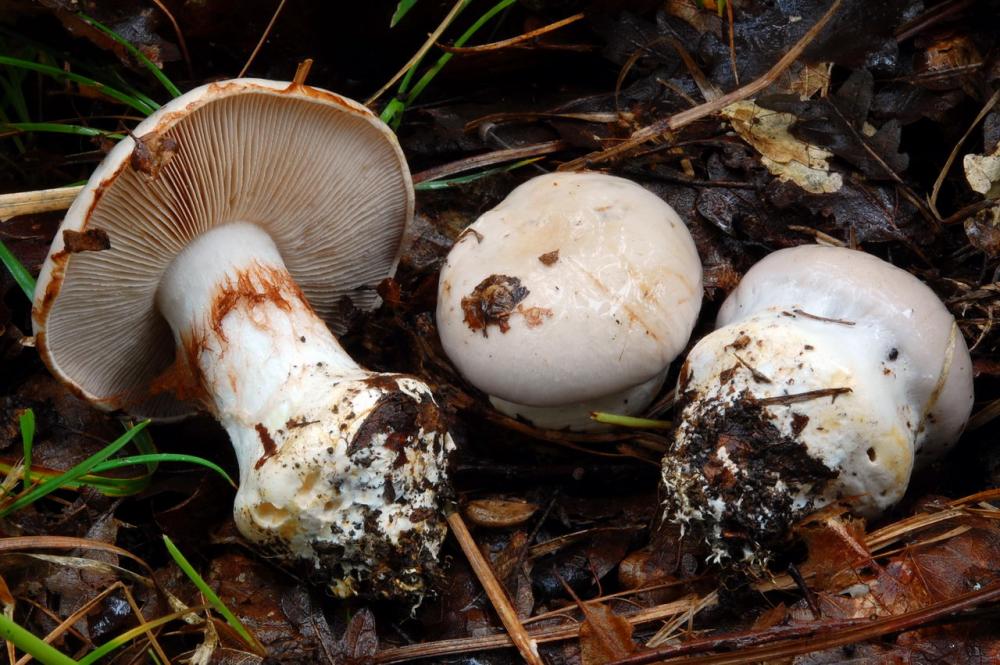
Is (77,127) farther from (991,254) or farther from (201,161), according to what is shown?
(991,254)

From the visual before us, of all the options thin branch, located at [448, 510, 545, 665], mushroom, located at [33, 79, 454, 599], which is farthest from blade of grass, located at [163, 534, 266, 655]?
thin branch, located at [448, 510, 545, 665]

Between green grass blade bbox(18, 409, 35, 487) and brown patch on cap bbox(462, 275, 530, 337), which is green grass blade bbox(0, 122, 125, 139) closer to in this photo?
green grass blade bbox(18, 409, 35, 487)

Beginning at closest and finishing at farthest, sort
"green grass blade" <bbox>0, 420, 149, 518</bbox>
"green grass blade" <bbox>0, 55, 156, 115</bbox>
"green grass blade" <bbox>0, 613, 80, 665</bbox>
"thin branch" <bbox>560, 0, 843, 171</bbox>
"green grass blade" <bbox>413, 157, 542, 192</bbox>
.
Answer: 1. "green grass blade" <bbox>0, 613, 80, 665</bbox>
2. "green grass blade" <bbox>0, 420, 149, 518</bbox>
3. "green grass blade" <bbox>0, 55, 156, 115</bbox>
4. "thin branch" <bbox>560, 0, 843, 171</bbox>
5. "green grass blade" <bbox>413, 157, 542, 192</bbox>

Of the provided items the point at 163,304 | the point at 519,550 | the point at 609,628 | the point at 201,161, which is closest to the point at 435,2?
the point at 201,161

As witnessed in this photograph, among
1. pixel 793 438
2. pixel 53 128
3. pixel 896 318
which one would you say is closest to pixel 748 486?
pixel 793 438

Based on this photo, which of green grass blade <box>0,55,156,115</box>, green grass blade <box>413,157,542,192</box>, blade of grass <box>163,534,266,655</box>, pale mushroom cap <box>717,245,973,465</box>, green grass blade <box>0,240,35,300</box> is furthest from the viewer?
green grass blade <box>413,157,542,192</box>

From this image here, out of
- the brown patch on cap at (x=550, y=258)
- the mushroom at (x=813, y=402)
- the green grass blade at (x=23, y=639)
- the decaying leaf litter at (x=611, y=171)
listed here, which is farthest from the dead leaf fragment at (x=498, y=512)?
the green grass blade at (x=23, y=639)

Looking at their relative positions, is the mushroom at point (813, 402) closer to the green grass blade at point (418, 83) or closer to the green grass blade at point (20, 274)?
the green grass blade at point (418, 83)
